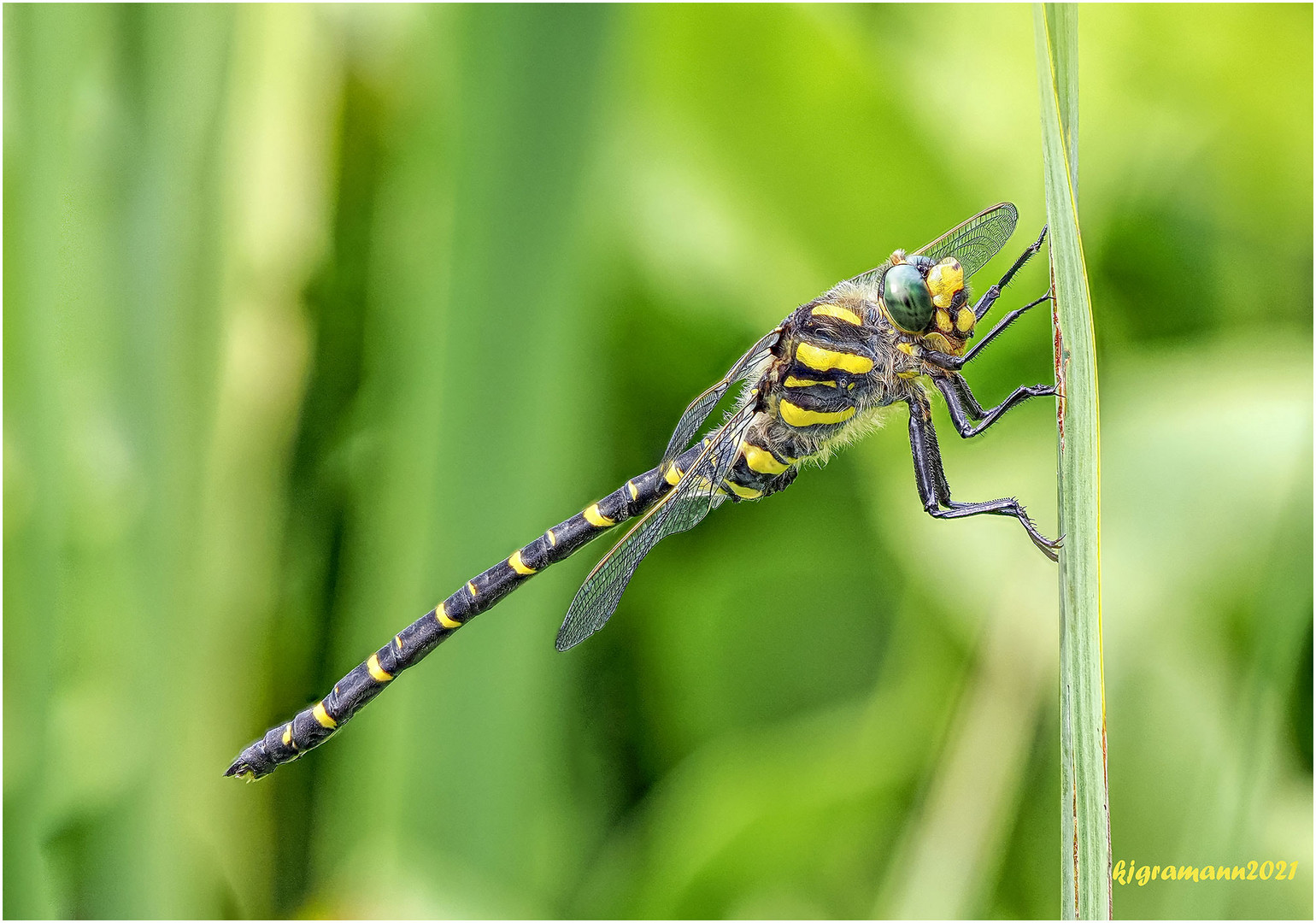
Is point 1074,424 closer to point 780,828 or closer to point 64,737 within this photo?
point 780,828

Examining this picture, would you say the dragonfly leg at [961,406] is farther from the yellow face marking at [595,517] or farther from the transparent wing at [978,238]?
the yellow face marking at [595,517]

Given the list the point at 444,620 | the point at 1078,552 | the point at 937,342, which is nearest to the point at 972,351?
the point at 937,342

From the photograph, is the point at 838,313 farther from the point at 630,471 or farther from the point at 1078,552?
the point at 1078,552

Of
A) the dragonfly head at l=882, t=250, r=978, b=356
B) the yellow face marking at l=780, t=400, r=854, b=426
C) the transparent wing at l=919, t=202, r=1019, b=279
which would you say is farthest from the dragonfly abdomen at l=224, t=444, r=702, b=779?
the transparent wing at l=919, t=202, r=1019, b=279

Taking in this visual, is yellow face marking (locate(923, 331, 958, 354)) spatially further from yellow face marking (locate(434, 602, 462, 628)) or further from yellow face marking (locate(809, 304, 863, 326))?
yellow face marking (locate(434, 602, 462, 628))

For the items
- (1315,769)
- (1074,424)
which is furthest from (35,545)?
(1315,769)

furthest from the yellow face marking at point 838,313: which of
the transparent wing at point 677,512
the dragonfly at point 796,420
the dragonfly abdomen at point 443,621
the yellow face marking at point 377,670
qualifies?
the yellow face marking at point 377,670
